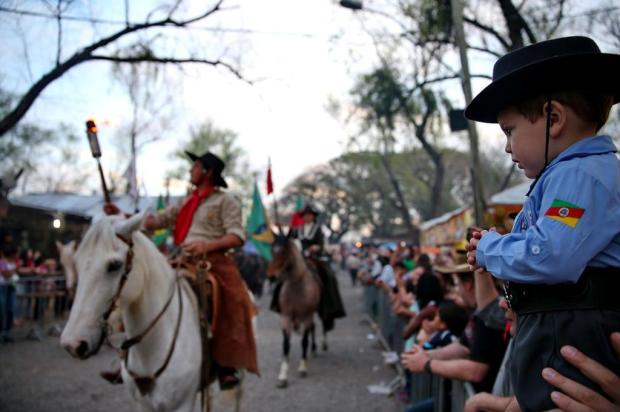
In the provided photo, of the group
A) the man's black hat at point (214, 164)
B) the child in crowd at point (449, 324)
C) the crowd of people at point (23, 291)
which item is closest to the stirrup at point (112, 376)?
the man's black hat at point (214, 164)

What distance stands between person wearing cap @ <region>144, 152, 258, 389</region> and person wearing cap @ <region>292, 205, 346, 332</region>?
210 inches

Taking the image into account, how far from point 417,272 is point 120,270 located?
5.89m

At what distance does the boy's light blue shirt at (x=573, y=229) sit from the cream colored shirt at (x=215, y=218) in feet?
11.3

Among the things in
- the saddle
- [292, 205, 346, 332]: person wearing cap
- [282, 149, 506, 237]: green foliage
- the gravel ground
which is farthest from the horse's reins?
[282, 149, 506, 237]: green foliage

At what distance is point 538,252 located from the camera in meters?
1.31

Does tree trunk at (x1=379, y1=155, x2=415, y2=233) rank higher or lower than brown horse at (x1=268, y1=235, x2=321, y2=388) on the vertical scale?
higher

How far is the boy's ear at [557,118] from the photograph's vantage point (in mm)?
1445

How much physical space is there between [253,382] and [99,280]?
18.1 ft

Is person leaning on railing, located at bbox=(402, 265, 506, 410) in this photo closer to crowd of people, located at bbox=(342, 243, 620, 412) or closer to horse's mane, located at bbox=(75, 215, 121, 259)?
crowd of people, located at bbox=(342, 243, 620, 412)

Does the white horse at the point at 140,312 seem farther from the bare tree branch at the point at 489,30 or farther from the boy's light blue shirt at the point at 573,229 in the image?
the bare tree branch at the point at 489,30

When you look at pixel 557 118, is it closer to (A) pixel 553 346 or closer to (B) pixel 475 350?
(A) pixel 553 346

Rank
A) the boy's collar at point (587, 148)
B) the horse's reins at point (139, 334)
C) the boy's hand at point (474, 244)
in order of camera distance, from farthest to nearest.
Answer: the horse's reins at point (139, 334)
the boy's hand at point (474, 244)
the boy's collar at point (587, 148)

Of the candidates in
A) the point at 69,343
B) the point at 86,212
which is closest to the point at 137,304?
the point at 69,343

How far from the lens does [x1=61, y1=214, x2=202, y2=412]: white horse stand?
9.93 ft
